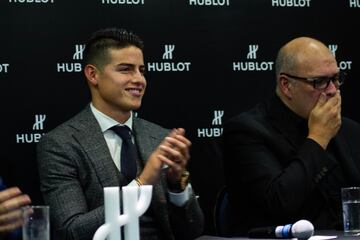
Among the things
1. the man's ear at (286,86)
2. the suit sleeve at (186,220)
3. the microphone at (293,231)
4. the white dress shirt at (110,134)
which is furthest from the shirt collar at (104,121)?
the microphone at (293,231)

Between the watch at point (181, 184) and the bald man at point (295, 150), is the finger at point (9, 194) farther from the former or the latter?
the bald man at point (295, 150)

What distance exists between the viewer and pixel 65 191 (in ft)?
11.4

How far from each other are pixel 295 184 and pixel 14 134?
5.10 ft

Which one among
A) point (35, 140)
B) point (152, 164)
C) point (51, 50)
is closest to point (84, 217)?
point (152, 164)

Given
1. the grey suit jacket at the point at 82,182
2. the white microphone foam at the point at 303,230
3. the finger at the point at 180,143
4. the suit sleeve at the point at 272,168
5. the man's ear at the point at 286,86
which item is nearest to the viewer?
the white microphone foam at the point at 303,230

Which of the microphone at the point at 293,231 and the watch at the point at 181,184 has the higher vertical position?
the watch at the point at 181,184

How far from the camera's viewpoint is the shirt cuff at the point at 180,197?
135 inches

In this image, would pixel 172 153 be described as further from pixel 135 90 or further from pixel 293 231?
pixel 135 90

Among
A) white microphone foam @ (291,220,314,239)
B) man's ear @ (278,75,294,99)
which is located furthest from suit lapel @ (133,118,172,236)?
white microphone foam @ (291,220,314,239)

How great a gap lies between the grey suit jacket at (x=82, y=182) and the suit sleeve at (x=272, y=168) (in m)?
0.32

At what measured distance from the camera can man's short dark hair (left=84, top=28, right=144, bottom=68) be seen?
3867 mm

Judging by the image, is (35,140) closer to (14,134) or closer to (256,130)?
(14,134)

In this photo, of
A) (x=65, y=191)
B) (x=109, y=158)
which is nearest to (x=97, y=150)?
(x=109, y=158)

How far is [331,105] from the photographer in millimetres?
3838
